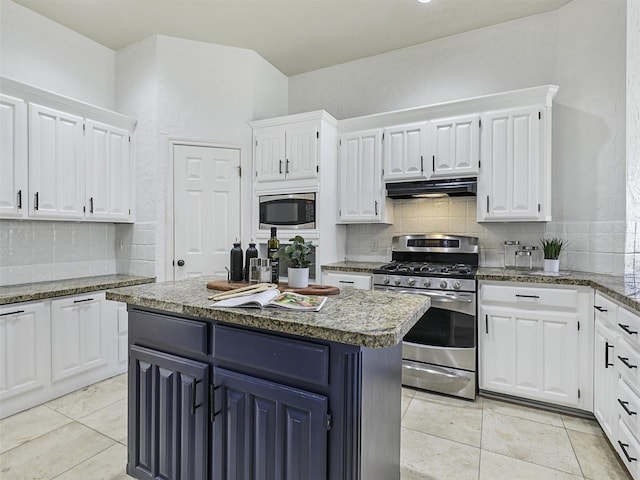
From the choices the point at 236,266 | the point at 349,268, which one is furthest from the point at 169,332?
the point at 349,268

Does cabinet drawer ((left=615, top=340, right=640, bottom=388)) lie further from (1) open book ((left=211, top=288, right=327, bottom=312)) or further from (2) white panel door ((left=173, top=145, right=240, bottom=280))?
(2) white panel door ((left=173, top=145, right=240, bottom=280))

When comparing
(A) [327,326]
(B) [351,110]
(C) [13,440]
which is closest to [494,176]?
(B) [351,110]

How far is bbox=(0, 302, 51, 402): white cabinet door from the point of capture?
2502mm

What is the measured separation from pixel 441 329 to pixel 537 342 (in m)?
0.69

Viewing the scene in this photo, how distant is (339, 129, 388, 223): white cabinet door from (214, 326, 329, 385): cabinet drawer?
238 cm

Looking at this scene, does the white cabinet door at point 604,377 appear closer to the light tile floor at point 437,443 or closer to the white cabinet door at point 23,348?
the light tile floor at point 437,443

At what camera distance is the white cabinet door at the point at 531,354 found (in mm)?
2588

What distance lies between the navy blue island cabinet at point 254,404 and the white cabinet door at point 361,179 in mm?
2061

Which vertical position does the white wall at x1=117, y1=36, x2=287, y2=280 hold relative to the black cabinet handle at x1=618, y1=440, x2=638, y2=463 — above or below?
above

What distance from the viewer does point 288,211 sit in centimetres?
363

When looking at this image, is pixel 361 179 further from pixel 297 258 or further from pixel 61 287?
pixel 61 287

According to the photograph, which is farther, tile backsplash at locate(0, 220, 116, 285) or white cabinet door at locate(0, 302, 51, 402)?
tile backsplash at locate(0, 220, 116, 285)

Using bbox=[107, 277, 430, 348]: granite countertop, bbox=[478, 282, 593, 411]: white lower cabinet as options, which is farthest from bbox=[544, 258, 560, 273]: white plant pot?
bbox=[107, 277, 430, 348]: granite countertop

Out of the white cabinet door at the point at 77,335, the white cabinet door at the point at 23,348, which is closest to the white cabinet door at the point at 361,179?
the white cabinet door at the point at 77,335
